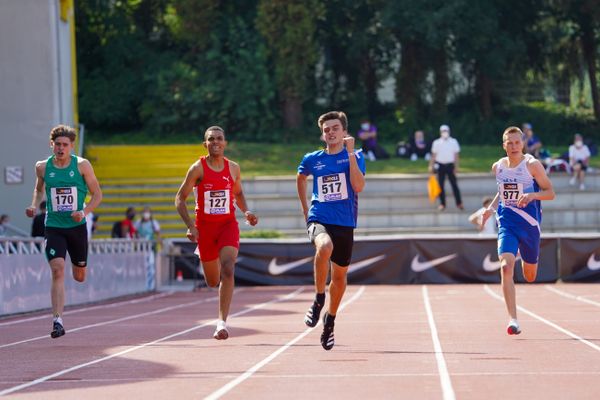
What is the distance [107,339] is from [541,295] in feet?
37.6

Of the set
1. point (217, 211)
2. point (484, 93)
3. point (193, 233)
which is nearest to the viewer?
point (193, 233)

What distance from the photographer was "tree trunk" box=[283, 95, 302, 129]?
153 ft

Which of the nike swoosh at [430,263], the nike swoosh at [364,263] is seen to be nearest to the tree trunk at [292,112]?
Result: the nike swoosh at [364,263]

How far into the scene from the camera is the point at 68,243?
14359 millimetres

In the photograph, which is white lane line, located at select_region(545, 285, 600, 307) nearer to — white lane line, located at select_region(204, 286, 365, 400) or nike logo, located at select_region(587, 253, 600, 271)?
nike logo, located at select_region(587, 253, 600, 271)

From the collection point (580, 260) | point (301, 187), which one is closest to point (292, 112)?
point (580, 260)

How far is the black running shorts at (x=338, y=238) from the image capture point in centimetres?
1234

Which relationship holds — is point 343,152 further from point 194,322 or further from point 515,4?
point 515,4

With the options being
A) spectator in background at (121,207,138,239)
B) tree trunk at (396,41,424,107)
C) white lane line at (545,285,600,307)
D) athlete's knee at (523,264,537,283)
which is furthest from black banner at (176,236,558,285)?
tree trunk at (396,41,424,107)

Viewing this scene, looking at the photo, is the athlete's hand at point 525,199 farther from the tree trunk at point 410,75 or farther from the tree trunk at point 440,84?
the tree trunk at point 410,75

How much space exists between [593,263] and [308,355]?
19.6 m

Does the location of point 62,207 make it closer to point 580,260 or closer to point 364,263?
point 364,263

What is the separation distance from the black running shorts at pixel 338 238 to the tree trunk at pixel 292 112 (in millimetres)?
34444

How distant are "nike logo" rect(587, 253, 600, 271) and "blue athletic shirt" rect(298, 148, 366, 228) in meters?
19.0
